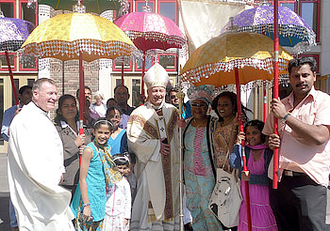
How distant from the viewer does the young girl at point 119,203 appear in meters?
3.92

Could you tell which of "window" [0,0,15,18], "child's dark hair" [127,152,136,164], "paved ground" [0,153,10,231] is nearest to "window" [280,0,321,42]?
"window" [0,0,15,18]

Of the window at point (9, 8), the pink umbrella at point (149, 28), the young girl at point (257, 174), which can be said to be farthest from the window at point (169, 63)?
the young girl at point (257, 174)

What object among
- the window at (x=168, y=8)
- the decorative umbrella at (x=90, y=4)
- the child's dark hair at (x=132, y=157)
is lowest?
the child's dark hair at (x=132, y=157)

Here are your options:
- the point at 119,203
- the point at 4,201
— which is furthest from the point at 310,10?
the point at 119,203

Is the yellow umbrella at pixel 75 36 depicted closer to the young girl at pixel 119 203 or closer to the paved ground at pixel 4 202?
the young girl at pixel 119 203

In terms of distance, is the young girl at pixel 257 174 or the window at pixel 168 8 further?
the window at pixel 168 8

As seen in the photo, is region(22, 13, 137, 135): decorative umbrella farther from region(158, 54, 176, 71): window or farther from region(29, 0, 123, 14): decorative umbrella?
region(158, 54, 176, 71): window

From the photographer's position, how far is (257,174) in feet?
12.1

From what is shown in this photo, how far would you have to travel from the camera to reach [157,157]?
422 centimetres

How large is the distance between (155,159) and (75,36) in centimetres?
153

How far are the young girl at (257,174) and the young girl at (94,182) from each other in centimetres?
126

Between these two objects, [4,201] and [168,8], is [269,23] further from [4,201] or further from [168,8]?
[168,8]

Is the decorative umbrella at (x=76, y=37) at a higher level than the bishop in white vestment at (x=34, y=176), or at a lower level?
higher

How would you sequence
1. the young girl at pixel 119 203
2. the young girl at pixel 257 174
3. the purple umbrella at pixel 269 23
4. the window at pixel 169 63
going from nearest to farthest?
the young girl at pixel 257 174 < the young girl at pixel 119 203 < the purple umbrella at pixel 269 23 < the window at pixel 169 63
